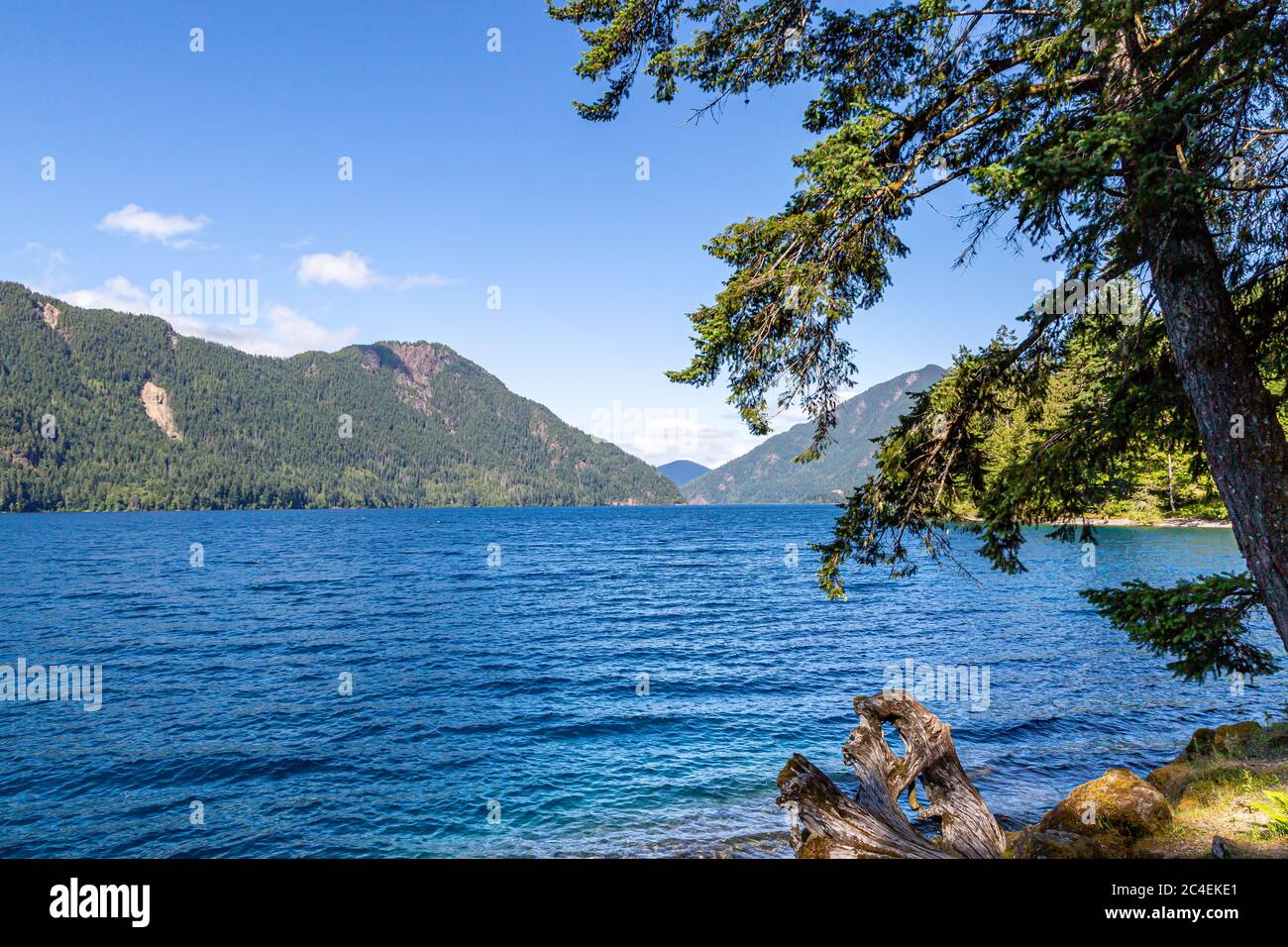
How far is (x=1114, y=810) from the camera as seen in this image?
9188 millimetres

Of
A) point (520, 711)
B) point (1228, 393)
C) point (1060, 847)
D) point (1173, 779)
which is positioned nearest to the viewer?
point (1228, 393)

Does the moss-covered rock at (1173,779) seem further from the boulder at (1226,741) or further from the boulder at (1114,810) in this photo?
the boulder at (1114,810)

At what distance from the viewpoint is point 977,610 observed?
119ft

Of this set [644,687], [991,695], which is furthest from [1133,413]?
[644,687]

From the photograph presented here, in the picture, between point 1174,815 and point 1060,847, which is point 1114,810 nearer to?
point 1174,815

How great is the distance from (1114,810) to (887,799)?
3289mm

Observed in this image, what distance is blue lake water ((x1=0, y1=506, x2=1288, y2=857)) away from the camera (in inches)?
512

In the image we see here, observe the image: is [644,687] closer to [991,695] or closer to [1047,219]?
[991,695]

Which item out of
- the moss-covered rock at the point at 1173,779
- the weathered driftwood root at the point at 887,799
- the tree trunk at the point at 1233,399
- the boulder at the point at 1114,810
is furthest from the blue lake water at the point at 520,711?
the tree trunk at the point at 1233,399

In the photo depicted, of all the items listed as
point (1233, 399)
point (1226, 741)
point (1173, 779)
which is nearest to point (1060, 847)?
point (1173, 779)

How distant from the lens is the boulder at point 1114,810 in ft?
29.5

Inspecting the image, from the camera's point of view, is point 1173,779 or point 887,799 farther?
point 1173,779

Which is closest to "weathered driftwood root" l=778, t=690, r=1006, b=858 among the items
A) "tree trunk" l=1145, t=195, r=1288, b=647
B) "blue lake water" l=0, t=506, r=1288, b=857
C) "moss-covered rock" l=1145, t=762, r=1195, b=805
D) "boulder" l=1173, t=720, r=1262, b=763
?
"blue lake water" l=0, t=506, r=1288, b=857
